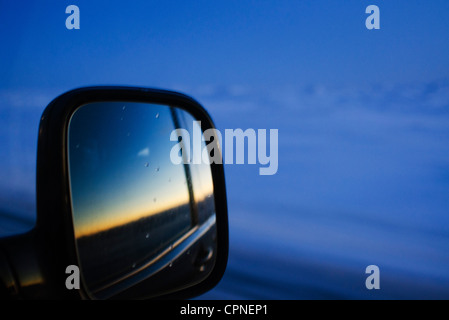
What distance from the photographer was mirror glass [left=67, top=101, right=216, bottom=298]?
1.56 m

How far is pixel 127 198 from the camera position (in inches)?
72.4

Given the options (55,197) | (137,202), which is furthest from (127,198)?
(55,197)

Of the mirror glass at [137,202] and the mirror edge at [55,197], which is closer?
the mirror edge at [55,197]

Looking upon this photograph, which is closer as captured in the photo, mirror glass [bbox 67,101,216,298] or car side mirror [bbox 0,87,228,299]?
car side mirror [bbox 0,87,228,299]

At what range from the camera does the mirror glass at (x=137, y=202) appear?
1.56 metres

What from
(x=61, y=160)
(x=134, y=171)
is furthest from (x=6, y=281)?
(x=134, y=171)

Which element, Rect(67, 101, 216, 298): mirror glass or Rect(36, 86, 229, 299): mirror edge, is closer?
Rect(36, 86, 229, 299): mirror edge

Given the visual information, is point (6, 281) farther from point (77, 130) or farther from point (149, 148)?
point (149, 148)

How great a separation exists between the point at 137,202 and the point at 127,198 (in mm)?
57

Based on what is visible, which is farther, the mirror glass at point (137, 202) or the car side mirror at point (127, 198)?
the mirror glass at point (137, 202)

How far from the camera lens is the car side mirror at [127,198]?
1.36 metres
